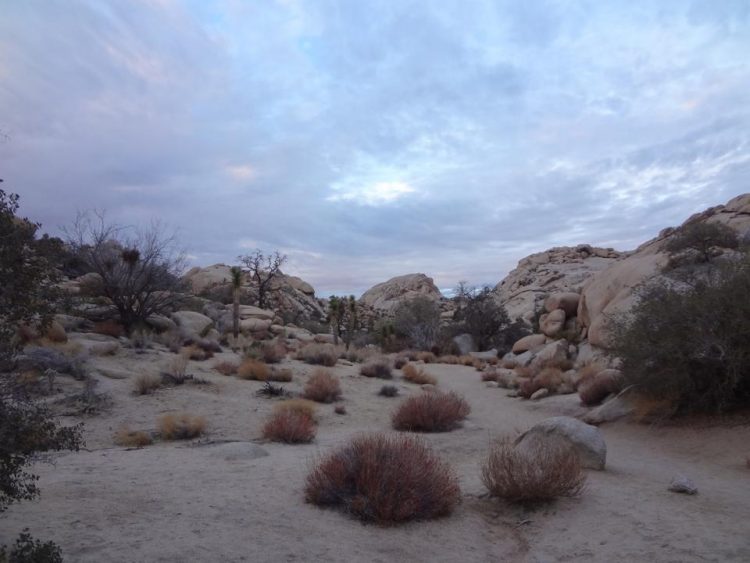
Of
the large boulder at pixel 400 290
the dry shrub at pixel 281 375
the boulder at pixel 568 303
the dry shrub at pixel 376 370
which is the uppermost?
the large boulder at pixel 400 290

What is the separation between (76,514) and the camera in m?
5.58

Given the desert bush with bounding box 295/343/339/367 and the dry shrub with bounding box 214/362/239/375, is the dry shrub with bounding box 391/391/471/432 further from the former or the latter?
the desert bush with bounding box 295/343/339/367

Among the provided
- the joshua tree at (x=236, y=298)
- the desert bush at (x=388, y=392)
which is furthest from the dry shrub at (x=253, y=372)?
the joshua tree at (x=236, y=298)

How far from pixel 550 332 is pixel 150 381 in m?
22.8

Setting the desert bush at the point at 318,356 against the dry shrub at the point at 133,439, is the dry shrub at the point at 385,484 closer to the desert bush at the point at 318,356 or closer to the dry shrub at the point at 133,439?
the dry shrub at the point at 133,439

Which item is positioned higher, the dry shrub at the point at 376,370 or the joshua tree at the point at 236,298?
the joshua tree at the point at 236,298

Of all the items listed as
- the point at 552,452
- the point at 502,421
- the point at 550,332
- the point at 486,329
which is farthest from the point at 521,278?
the point at 552,452

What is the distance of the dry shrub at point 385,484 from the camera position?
20.2 feet

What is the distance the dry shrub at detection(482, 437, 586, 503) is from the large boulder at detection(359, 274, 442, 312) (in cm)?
9012

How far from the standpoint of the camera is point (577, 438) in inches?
336

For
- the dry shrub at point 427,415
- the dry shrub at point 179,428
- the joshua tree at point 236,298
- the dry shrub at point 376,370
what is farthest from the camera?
the joshua tree at point 236,298

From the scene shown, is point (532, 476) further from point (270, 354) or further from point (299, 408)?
point (270, 354)

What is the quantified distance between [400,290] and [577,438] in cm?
9618

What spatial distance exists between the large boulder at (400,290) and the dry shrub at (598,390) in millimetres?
82183
